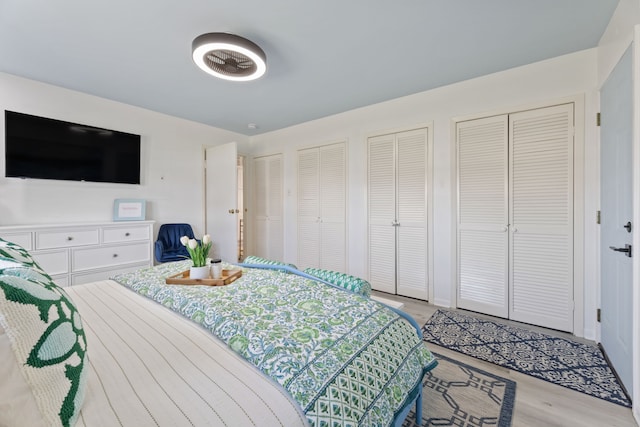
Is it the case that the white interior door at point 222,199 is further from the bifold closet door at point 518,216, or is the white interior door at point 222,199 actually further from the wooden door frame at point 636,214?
the wooden door frame at point 636,214

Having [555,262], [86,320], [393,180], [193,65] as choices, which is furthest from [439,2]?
[86,320]

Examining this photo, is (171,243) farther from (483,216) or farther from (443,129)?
(483,216)

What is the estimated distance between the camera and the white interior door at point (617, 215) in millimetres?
1595

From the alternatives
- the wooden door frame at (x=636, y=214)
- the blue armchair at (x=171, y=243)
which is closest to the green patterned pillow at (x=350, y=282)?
the wooden door frame at (x=636, y=214)

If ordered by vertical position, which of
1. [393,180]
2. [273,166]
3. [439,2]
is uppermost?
[439,2]

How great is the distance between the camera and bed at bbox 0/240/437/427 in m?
0.54

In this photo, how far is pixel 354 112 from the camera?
3.66 m

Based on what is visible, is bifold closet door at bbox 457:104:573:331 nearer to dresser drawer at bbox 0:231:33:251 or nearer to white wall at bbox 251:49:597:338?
white wall at bbox 251:49:597:338

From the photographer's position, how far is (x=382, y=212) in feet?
11.3

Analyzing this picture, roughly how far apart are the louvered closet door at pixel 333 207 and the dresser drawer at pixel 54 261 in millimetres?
2930

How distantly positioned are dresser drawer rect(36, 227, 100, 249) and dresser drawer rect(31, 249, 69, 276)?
0.07m

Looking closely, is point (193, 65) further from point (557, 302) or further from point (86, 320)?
Result: point (557, 302)

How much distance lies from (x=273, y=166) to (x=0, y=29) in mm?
3138

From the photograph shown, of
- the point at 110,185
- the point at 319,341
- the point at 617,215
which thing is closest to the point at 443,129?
Answer: the point at 617,215
